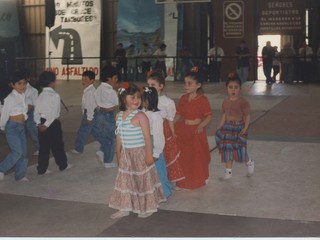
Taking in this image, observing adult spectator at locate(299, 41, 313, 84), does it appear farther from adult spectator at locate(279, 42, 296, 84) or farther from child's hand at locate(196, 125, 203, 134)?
child's hand at locate(196, 125, 203, 134)

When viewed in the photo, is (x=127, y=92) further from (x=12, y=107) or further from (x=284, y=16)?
(x=284, y=16)

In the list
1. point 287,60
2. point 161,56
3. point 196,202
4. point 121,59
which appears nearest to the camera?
point 196,202

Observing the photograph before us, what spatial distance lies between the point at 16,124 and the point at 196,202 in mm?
2550

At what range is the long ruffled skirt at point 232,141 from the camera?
6.76 meters

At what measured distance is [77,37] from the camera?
81.1 ft

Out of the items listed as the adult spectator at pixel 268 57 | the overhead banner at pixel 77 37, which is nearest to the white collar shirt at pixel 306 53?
the adult spectator at pixel 268 57

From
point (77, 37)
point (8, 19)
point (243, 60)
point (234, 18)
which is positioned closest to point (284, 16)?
point (234, 18)

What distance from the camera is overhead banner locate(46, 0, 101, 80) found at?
24.5 meters

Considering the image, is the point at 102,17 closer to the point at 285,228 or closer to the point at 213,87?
the point at 213,87

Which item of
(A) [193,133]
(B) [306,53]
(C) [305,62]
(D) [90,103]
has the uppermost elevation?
(B) [306,53]

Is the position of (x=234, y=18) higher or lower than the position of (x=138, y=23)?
higher

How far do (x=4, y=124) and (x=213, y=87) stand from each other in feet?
45.7

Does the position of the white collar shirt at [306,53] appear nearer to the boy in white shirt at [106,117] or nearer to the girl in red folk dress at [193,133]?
the boy in white shirt at [106,117]

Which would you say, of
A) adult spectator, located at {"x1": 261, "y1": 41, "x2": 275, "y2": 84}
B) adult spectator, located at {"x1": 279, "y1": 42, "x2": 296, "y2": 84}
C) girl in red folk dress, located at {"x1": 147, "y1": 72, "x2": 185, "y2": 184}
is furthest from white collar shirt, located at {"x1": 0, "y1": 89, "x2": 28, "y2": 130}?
adult spectator, located at {"x1": 279, "y1": 42, "x2": 296, "y2": 84}
